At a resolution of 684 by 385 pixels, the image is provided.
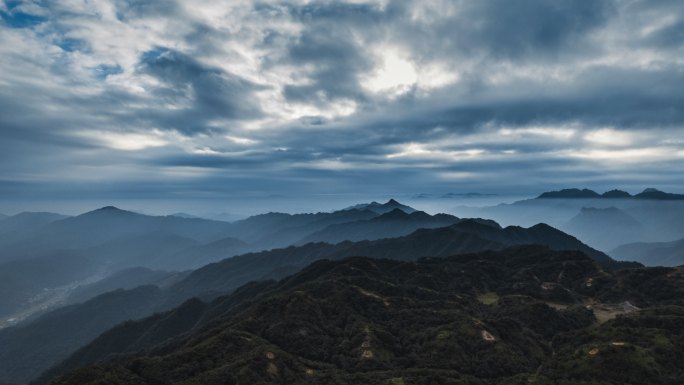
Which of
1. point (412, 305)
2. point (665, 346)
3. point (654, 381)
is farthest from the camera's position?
point (412, 305)

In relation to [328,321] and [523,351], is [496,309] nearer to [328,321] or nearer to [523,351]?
[523,351]

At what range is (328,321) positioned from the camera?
15400 cm

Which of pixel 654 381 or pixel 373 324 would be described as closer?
pixel 654 381

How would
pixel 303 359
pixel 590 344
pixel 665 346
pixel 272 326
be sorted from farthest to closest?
pixel 272 326
pixel 303 359
pixel 590 344
pixel 665 346

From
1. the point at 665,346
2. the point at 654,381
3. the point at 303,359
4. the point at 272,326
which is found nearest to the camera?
the point at 654,381

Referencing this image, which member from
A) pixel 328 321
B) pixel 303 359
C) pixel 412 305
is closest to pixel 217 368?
pixel 303 359

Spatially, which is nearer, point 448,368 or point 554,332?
point 448,368

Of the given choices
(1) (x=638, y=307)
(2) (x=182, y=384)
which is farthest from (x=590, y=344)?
(2) (x=182, y=384)

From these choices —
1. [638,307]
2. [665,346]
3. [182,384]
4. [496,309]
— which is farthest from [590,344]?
[182,384]

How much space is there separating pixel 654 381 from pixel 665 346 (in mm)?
17625

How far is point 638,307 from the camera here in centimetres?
17450

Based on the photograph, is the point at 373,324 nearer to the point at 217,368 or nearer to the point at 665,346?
the point at 217,368

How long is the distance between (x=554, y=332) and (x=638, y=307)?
58874mm

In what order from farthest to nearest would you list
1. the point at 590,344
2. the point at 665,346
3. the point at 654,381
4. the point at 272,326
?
the point at 272,326, the point at 590,344, the point at 665,346, the point at 654,381
